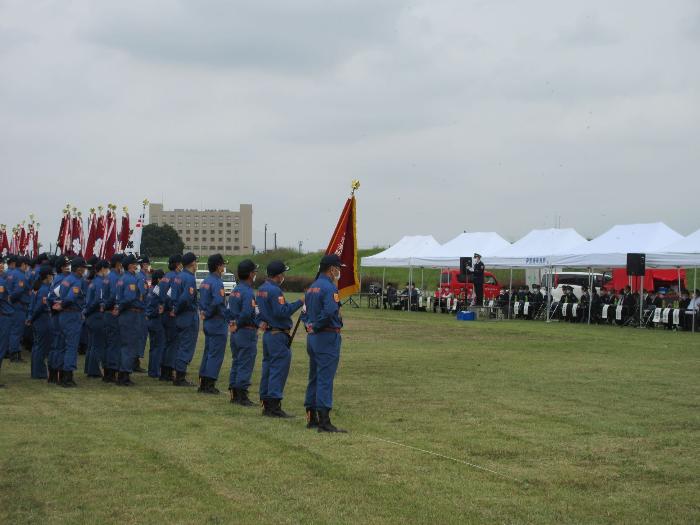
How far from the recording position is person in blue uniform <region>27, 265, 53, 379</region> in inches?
575

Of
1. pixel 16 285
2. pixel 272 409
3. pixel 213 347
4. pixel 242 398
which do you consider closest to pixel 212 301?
pixel 213 347

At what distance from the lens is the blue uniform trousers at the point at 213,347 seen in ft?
41.8

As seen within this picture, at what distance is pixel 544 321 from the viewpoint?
1289 inches

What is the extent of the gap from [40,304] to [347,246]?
571cm

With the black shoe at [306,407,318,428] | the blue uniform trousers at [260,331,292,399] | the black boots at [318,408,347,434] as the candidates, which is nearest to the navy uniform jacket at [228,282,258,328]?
the blue uniform trousers at [260,331,292,399]

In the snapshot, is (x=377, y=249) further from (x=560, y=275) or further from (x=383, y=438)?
(x=383, y=438)

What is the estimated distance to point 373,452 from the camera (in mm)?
8398

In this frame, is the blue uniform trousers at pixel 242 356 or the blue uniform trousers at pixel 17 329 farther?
the blue uniform trousers at pixel 17 329

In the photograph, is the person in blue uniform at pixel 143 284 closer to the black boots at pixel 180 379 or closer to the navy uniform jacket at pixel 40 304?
the black boots at pixel 180 379

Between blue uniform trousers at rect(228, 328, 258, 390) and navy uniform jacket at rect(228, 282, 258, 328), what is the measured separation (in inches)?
3.7

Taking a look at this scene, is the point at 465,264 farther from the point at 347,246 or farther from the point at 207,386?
the point at 347,246

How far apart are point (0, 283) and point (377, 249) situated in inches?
3382

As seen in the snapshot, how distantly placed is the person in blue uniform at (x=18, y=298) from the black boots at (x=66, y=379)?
1711mm

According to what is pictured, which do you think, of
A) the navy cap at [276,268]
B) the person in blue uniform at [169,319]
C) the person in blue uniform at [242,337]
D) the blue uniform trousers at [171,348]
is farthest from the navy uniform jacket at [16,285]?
the navy cap at [276,268]
